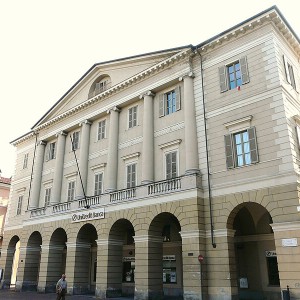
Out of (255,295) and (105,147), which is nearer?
(255,295)

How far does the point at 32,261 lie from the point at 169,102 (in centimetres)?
1814

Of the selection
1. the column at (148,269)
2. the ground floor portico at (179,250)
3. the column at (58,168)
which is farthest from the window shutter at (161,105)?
the column at (58,168)

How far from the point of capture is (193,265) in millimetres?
18250

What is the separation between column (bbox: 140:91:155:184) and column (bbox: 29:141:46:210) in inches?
526

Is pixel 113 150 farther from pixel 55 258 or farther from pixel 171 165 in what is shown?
pixel 55 258

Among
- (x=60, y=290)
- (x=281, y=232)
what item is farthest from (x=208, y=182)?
(x=60, y=290)

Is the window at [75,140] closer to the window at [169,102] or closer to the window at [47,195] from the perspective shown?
the window at [47,195]

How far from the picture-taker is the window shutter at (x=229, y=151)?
18938 mm

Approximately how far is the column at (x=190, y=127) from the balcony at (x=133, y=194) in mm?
745

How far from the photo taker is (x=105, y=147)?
26.8 meters

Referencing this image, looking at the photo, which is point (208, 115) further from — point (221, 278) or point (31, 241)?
point (31, 241)

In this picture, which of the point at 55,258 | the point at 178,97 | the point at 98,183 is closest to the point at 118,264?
the point at 98,183

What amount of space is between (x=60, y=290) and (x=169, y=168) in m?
9.39

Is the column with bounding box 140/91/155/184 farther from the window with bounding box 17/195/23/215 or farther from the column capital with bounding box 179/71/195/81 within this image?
the window with bounding box 17/195/23/215
